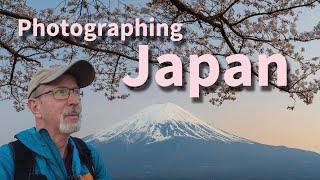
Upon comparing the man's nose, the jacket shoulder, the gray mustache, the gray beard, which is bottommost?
the jacket shoulder

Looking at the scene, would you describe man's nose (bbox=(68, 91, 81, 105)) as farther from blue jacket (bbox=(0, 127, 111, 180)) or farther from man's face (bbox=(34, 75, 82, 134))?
blue jacket (bbox=(0, 127, 111, 180))

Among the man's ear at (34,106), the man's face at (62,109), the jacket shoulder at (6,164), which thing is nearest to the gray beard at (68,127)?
the man's face at (62,109)

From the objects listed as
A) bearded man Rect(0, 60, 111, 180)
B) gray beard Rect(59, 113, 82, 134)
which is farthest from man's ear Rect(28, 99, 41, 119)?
gray beard Rect(59, 113, 82, 134)

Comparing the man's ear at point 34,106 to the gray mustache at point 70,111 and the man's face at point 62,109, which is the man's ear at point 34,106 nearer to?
the man's face at point 62,109

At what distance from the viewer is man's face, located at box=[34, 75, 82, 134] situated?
285 centimetres

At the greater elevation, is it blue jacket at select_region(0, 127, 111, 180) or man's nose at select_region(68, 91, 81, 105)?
man's nose at select_region(68, 91, 81, 105)

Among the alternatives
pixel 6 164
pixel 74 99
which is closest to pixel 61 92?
pixel 74 99

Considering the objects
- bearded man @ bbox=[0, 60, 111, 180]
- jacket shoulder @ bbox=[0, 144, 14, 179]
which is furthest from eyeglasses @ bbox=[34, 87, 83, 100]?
jacket shoulder @ bbox=[0, 144, 14, 179]

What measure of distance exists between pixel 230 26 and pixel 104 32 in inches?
73.7

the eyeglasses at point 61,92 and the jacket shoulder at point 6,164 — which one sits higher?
the eyeglasses at point 61,92

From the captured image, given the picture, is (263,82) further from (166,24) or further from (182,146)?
(182,146)

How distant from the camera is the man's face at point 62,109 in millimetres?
2852

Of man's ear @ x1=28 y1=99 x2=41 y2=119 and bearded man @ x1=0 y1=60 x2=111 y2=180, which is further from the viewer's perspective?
man's ear @ x1=28 y1=99 x2=41 y2=119

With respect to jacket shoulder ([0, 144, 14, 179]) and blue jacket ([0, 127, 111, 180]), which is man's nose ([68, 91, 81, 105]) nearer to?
blue jacket ([0, 127, 111, 180])
